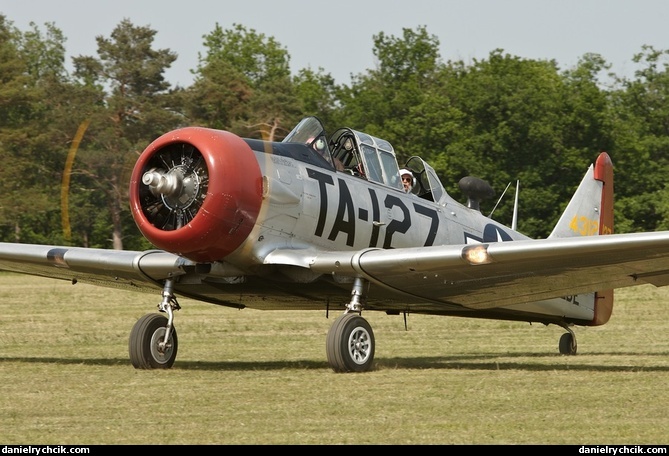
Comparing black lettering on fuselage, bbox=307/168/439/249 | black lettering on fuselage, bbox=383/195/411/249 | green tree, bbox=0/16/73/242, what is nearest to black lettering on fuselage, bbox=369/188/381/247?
black lettering on fuselage, bbox=307/168/439/249

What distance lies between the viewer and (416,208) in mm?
13031

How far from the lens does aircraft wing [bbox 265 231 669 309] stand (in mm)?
10875

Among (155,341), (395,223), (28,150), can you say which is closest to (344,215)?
(395,223)

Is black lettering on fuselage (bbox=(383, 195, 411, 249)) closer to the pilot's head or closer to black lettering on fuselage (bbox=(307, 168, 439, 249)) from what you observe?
black lettering on fuselage (bbox=(307, 168, 439, 249))

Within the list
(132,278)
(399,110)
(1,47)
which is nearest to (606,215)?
(132,278)

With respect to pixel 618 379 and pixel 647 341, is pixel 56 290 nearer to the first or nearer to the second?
pixel 647 341

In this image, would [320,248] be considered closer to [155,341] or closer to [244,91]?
[155,341]

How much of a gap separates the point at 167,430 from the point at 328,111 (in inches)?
2846

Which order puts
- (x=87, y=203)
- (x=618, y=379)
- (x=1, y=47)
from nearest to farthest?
(x=618, y=379), (x=87, y=203), (x=1, y=47)

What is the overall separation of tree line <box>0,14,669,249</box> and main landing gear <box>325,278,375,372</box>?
44.8ft

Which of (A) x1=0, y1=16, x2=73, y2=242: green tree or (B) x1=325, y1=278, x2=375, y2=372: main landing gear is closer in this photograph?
(B) x1=325, y1=278, x2=375, y2=372: main landing gear

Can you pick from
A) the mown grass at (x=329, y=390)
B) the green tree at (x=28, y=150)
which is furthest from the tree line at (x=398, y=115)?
the mown grass at (x=329, y=390)

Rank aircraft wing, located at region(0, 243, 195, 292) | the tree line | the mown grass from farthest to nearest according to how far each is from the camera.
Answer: the tree line, aircraft wing, located at region(0, 243, 195, 292), the mown grass

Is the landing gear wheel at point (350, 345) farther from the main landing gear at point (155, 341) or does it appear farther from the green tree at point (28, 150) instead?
the green tree at point (28, 150)
